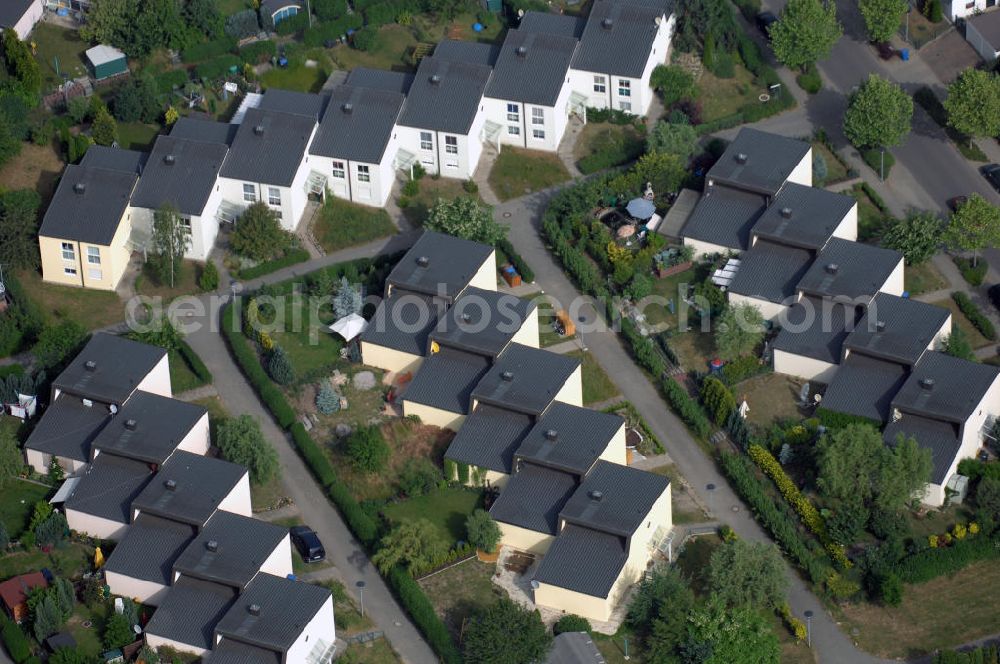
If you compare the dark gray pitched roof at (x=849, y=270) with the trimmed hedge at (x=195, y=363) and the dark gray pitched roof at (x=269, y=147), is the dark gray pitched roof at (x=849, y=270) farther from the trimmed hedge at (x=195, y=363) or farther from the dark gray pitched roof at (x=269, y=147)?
the trimmed hedge at (x=195, y=363)

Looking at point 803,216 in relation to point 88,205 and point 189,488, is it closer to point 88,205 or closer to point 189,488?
point 189,488

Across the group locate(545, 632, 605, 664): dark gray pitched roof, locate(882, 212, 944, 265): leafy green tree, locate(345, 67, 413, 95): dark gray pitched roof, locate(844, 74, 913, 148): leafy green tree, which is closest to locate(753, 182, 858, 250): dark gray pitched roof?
locate(882, 212, 944, 265): leafy green tree

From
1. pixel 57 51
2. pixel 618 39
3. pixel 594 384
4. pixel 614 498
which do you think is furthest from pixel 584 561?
pixel 57 51

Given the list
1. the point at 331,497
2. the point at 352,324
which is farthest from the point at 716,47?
the point at 331,497

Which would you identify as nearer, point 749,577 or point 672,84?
point 749,577

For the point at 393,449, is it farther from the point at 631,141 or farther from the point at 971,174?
the point at 971,174
